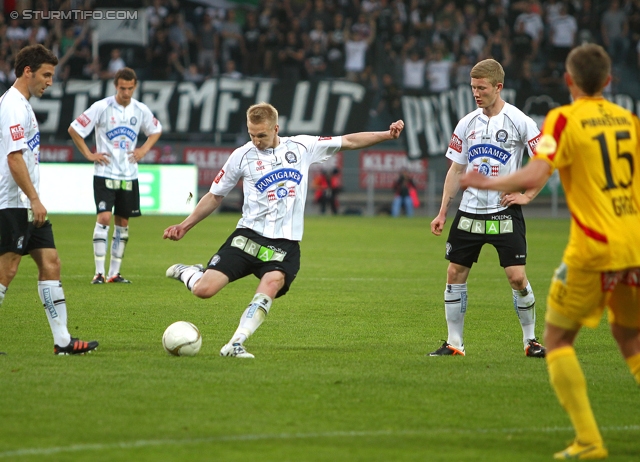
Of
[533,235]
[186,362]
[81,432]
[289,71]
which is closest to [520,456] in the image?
[81,432]

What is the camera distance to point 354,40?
30.4 m

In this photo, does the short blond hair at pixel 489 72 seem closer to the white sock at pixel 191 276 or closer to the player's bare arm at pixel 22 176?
the white sock at pixel 191 276

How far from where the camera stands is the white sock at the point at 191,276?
7.80m

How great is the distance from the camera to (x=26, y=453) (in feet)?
15.5

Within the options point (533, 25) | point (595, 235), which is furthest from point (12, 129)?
point (533, 25)

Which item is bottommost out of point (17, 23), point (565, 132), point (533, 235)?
point (533, 235)

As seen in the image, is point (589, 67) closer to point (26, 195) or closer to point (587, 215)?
point (587, 215)

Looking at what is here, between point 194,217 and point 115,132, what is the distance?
19.9 feet

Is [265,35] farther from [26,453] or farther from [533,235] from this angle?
[26,453]

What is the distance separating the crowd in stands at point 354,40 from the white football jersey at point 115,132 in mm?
15074

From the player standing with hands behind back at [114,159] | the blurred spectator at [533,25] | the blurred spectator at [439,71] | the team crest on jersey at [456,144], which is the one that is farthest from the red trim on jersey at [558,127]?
the blurred spectator at [533,25]

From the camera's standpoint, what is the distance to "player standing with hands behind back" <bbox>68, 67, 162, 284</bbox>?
13.1 meters

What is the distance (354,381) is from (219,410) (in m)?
1.30

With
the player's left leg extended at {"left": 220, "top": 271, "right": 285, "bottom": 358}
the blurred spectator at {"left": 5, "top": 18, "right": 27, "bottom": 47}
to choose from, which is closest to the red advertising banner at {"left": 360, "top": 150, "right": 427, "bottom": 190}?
the blurred spectator at {"left": 5, "top": 18, "right": 27, "bottom": 47}
